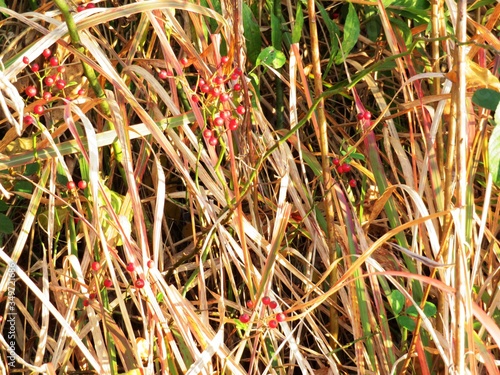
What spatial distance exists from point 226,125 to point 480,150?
0.39 metres

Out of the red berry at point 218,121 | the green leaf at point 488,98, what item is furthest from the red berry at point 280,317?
the green leaf at point 488,98

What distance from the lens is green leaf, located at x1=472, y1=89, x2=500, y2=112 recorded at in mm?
853

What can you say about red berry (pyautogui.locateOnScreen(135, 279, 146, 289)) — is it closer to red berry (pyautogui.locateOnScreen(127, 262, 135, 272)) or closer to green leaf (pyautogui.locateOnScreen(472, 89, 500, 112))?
red berry (pyautogui.locateOnScreen(127, 262, 135, 272))

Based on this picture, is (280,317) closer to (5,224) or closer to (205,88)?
(205,88)

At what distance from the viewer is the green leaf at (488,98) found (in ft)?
2.80

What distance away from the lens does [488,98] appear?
0.86 m

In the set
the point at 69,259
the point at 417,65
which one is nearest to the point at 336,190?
the point at 417,65

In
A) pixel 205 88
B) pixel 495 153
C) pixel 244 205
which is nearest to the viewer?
pixel 495 153

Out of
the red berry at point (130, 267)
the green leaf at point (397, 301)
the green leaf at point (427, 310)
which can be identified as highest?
the red berry at point (130, 267)

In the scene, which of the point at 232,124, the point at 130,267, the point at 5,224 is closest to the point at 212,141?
the point at 232,124

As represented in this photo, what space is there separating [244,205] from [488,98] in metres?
0.52

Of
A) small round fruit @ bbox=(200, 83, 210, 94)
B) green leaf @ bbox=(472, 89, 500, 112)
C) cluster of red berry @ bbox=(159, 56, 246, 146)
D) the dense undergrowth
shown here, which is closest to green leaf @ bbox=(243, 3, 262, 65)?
the dense undergrowth

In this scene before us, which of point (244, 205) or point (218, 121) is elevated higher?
point (218, 121)

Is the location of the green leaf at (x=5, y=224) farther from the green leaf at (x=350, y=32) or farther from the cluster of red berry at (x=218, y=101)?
the green leaf at (x=350, y=32)
